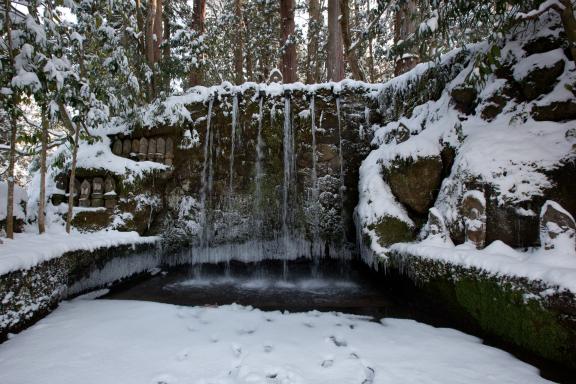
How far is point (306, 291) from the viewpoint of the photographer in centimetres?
495

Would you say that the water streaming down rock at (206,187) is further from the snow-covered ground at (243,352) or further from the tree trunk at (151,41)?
the snow-covered ground at (243,352)

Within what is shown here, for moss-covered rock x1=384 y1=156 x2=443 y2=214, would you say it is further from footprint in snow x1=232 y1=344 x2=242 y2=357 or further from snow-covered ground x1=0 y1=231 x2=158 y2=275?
snow-covered ground x1=0 y1=231 x2=158 y2=275

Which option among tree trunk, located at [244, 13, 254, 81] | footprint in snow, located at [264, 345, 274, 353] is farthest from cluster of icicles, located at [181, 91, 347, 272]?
tree trunk, located at [244, 13, 254, 81]

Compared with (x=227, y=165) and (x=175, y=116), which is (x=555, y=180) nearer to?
(x=227, y=165)

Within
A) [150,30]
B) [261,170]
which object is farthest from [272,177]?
[150,30]

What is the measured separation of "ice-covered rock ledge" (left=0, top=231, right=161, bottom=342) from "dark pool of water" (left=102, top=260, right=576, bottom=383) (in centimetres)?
42

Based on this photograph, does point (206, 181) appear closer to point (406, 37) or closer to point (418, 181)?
point (418, 181)

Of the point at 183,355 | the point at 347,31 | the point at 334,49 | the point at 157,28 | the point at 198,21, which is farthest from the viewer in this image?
the point at 347,31

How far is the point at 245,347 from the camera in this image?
2791 millimetres

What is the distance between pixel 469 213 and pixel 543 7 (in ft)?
7.12

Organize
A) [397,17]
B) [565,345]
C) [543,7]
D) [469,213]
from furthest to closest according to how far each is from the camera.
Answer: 1. [397,17]
2. [469,213]
3. [543,7]
4. [565,345]

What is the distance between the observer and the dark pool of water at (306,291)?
3357 millimetres

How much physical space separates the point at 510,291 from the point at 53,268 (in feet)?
15.4

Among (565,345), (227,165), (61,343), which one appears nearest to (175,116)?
(227,165)
